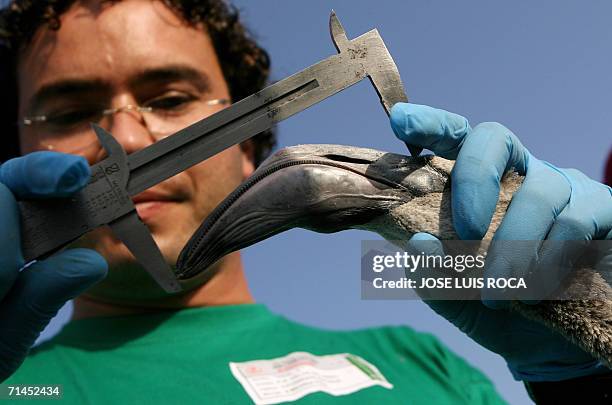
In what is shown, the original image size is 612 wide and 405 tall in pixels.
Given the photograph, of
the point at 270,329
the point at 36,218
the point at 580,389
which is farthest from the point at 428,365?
the point at 36,218

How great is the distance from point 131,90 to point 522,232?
248cm

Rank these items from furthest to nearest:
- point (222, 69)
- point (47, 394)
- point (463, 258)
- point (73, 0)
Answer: point (222, 69)
point (73, 0)
point (47, 394)
point (463, 258)

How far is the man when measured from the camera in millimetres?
2830

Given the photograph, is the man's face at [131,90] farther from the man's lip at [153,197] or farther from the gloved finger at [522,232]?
the gloved finger at [522,232]

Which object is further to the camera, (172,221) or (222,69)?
(222,69)

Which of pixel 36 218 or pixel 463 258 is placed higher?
pixel 36 218

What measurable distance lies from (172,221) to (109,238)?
360 mm

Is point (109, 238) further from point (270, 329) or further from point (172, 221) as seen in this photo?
point (270, 329)

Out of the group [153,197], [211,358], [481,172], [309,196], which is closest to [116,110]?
[153,197]

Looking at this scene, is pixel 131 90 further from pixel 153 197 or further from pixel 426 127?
pixel 426 127

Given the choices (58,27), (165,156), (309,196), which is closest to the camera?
(309,196)

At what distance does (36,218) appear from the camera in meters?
1.84

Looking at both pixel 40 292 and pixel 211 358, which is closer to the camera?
pixel 40 292

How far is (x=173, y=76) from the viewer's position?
357 cm
